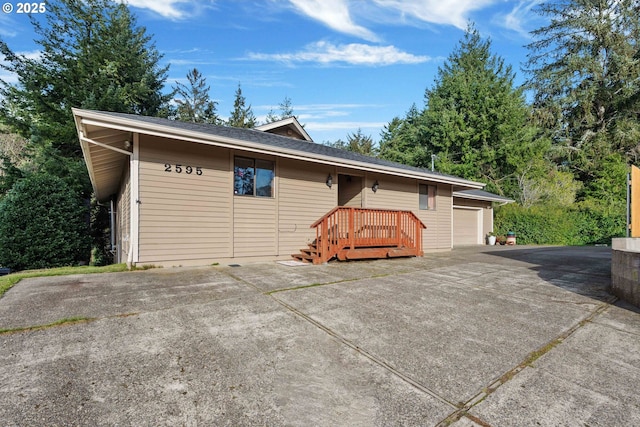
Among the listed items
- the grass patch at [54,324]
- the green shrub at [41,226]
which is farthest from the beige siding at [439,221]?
the green shrub at [41,226]

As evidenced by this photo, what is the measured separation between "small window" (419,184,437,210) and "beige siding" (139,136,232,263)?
6.69 m

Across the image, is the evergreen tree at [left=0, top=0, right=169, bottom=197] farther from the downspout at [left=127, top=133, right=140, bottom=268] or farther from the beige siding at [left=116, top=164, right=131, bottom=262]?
the downspout at [left=127, top=133, right=140, bottom=268]

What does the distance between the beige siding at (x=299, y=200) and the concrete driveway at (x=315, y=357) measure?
3.20 m

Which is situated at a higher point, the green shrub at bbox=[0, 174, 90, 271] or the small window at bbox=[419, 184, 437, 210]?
the small window at bbox=[419, 184, 437, 210]

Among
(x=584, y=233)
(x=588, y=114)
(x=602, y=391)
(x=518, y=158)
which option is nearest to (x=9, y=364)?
(x=602, y=391)

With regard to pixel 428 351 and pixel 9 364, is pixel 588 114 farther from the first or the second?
pixel 9 364

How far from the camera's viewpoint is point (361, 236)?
287 inches

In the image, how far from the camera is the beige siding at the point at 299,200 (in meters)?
7.29

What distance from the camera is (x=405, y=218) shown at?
27.2 feet

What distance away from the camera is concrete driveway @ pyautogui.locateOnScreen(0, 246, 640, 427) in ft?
5.40

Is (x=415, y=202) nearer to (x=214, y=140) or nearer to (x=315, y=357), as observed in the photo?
(x=214, y=140)

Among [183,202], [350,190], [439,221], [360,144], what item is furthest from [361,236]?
[360,144]

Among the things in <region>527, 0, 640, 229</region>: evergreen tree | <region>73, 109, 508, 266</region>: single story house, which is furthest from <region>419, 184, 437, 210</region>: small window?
<region>527, 0, 640, 229</region>: evergreen tree

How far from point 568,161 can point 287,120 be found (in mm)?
19403
